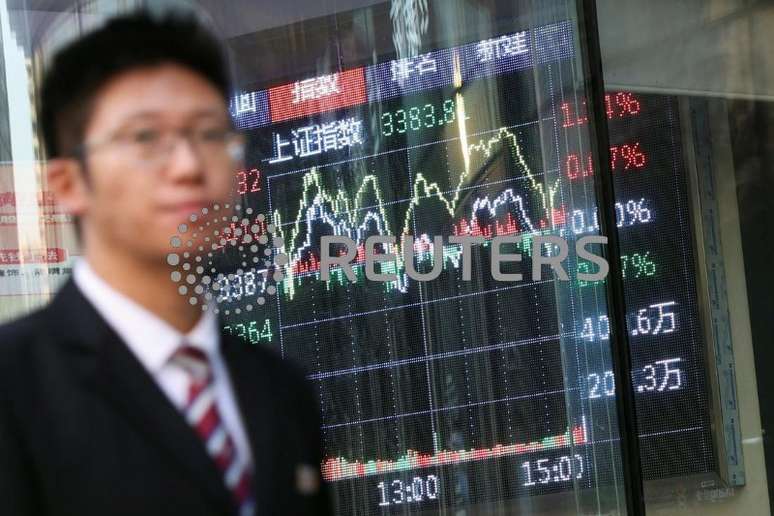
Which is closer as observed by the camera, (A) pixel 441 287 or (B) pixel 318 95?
(B) pixel 318 95

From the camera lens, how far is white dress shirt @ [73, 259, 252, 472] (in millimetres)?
1039

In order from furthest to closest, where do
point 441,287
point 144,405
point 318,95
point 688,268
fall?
point 688,268, point 441,287, point 318,95, point 144,405

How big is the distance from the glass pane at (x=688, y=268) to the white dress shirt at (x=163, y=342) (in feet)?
12.6

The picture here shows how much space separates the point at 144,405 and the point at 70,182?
0.71 feet

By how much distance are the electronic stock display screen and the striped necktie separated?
3.13 m

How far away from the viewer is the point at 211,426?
1.05 metres

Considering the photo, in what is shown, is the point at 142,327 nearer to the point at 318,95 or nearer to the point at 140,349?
the point at 140,349

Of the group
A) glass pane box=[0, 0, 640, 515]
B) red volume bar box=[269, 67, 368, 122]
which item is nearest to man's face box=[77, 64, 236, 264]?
glass pane box=[0, 0, 640, 515]

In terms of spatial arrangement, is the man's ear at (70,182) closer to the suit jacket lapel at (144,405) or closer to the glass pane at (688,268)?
the suit jacket lapel at (144,405)

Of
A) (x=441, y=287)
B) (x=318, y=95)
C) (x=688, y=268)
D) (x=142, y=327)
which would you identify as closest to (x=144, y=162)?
(x=142, y=327)

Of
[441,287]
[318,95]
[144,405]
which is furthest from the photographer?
[441,287]

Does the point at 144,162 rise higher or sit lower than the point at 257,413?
higher

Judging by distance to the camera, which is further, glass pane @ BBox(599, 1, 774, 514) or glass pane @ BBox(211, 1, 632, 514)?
glass pane @ BBox(599, 1, 774, 514)

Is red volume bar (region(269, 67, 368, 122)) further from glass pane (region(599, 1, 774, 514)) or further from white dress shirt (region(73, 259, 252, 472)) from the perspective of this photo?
white dress shirt (region(73, 259, 252, 472))
